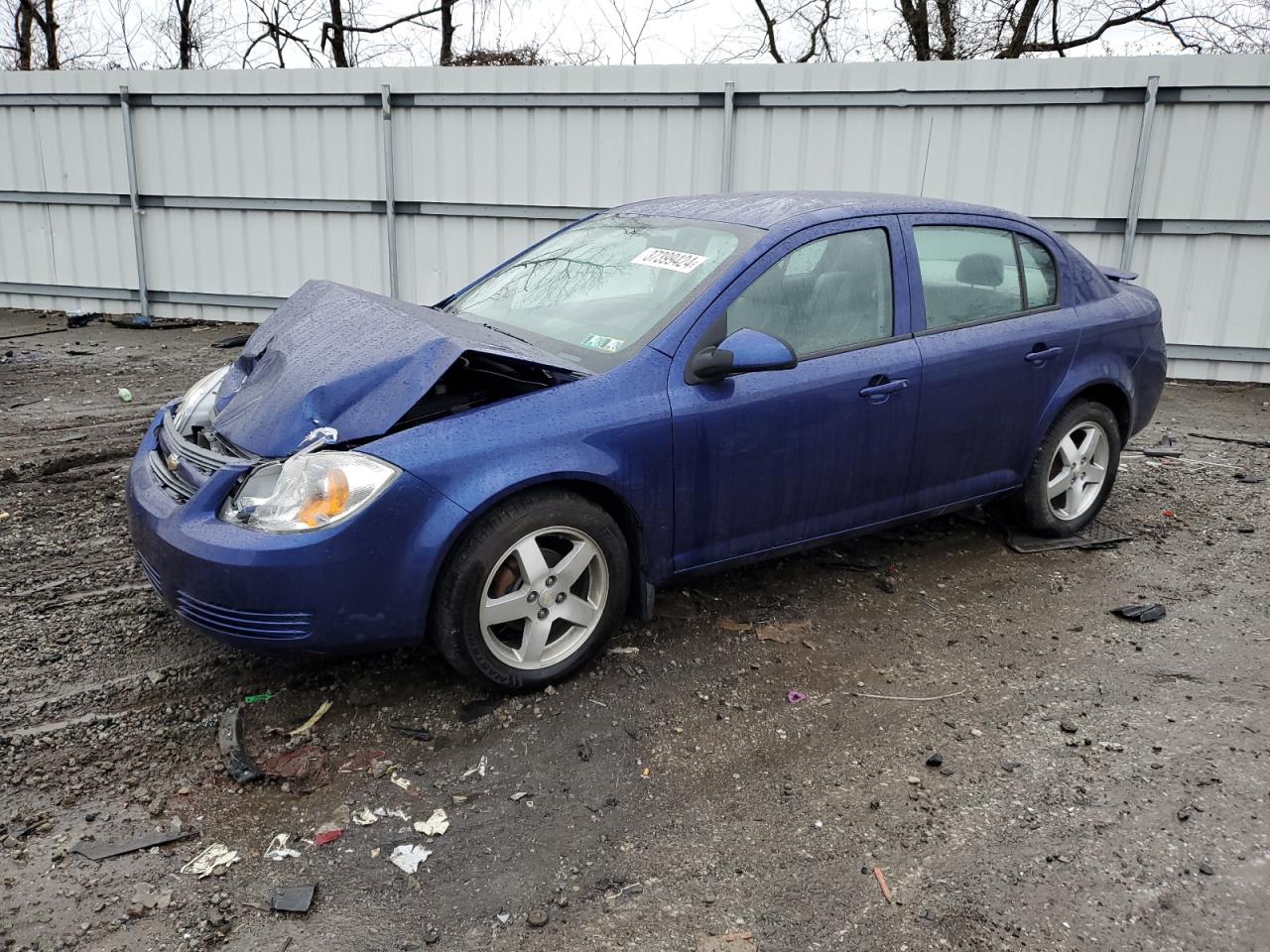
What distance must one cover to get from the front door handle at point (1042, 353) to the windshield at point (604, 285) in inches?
56.6

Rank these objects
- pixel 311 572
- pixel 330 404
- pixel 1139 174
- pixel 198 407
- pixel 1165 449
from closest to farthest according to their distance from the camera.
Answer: pixel 311 572 < pixel 330 404 < pixel 198 407 < pixel 1165 449 < pixel 1139 174

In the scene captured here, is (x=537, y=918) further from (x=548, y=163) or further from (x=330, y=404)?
(x=548, y=163)

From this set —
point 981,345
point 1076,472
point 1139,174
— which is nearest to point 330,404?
point 981,345

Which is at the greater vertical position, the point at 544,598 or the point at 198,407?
the point at 198,407

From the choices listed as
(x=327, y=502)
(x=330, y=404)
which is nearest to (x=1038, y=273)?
(x=330, y=404)

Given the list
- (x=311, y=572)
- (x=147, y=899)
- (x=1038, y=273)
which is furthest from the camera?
(x=1038, y=273)

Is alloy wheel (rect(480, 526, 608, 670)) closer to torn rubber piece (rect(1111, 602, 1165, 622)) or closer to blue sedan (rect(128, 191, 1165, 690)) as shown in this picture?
blue sedan (rect(128, 191, 1165, 690))

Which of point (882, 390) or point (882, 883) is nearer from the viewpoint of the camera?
point (882, 883)

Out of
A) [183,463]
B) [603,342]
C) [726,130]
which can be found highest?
[726,130]

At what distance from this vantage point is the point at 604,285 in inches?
161

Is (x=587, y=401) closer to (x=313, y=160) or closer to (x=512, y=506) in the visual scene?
(x=512, y=506)

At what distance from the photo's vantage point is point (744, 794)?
3.01 m

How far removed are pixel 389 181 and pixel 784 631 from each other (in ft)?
25.4

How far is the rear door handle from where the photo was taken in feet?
14.7
